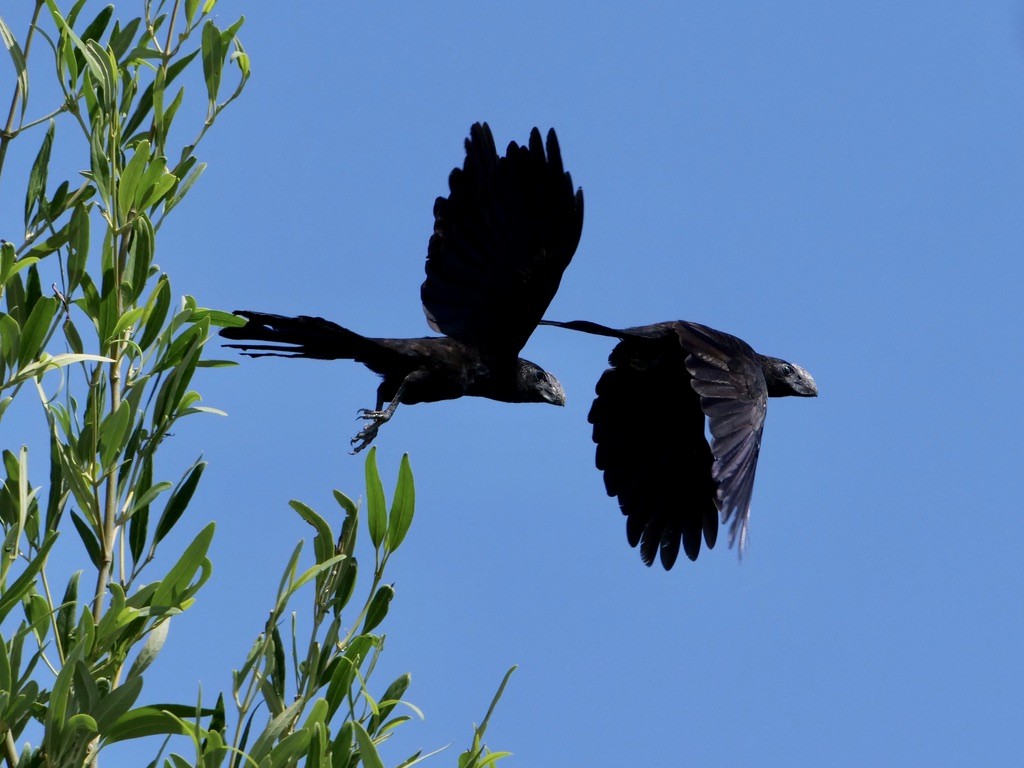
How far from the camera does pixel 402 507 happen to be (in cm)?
228

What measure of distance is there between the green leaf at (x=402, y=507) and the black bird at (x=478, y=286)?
2.56 meters

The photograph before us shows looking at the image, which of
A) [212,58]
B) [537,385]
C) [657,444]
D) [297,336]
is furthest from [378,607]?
[657,444]

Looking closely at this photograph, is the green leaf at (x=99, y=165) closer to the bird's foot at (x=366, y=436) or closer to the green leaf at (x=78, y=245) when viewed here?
the green leaf at (x=78, y=245)

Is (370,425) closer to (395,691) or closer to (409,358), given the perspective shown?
(409,358)

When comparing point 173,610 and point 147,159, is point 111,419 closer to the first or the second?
point 173,610

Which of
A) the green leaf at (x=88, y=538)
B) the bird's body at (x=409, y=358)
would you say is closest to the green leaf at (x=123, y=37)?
the green leaf at (x=88, y=538)

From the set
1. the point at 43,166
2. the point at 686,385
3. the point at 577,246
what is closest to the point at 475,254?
the point at 577,246

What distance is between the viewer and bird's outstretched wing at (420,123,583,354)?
16.8 ft

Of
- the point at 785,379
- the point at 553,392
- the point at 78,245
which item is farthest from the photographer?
the point at 785,379

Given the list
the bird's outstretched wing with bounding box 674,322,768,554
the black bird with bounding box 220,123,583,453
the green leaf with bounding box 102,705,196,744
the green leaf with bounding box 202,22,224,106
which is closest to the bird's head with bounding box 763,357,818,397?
the bird's outstretched wing with bounding box 674,322,768,554

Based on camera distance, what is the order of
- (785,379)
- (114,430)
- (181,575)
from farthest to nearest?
(785,379) < (114,430) < (181,575)

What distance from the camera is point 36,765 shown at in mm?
1927

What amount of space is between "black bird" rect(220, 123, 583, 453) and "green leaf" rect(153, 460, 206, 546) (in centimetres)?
252

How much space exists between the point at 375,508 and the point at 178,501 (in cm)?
32
